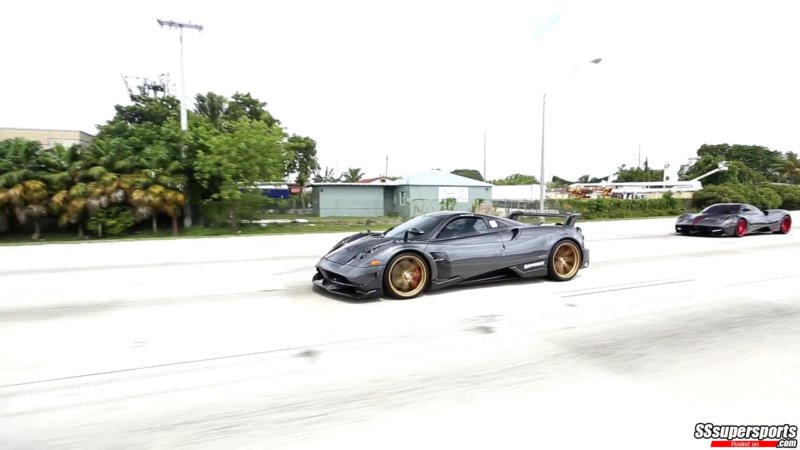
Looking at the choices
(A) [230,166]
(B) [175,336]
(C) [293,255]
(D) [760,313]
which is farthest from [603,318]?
(A) [230,166]

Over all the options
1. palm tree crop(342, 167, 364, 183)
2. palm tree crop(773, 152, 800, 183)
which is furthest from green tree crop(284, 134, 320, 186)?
palm tree crop(773, 152, 800, 183)

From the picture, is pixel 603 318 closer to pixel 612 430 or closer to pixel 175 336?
pixel 612 430

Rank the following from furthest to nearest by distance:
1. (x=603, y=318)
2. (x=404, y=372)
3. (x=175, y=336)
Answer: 1. (x=603, y=318)
2. (x=175, y=336)
3. (x=404, y=372)

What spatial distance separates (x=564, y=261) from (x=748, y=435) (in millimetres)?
4940

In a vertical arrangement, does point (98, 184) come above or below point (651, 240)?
above

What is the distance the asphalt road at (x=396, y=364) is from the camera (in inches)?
114

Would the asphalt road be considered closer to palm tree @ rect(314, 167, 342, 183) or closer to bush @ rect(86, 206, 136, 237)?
bush @ rect(86, 206, 136, 237)

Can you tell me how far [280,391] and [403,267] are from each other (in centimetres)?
317

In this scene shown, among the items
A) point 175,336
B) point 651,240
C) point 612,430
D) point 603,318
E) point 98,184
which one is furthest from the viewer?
point 98,184

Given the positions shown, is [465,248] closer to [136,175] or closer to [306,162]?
[136,175]

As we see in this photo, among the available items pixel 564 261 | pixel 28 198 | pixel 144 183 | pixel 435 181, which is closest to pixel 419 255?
pixel 564 261

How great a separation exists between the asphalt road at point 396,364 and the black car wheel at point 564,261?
23 cm

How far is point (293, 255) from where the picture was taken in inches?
457

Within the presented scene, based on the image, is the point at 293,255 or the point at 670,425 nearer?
the point at 670,425
